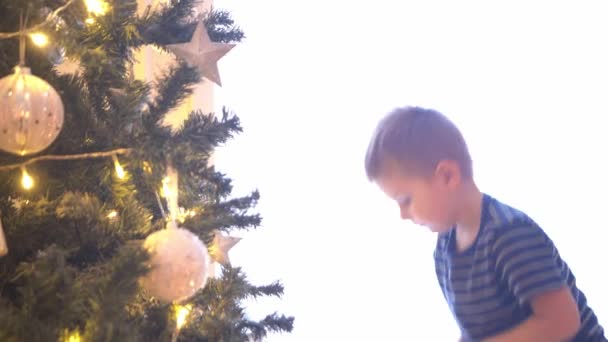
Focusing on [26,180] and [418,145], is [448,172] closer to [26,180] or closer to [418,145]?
[418,145]

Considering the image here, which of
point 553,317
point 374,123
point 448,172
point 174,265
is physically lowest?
point 553,317

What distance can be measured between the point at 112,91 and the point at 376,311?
34.1 inches

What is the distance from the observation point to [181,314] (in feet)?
2.80

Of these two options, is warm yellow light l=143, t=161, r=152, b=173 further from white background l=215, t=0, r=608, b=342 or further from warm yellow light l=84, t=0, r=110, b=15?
white background l=215, t=0, r=608, b=342

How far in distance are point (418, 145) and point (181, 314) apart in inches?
14.7

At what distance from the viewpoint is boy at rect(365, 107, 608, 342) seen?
32.5 inches

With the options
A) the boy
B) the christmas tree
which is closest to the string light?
the christmas tree

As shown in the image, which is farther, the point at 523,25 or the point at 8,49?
the point at 523,25

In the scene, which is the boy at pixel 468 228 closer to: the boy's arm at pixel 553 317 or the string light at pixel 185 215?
the boy's arm at pixel 553 317

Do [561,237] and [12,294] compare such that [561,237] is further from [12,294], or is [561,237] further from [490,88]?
[12,294]

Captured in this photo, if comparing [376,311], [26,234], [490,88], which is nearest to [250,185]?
[376,311]

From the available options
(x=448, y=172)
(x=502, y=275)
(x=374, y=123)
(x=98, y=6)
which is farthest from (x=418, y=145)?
(x=374, y=123)

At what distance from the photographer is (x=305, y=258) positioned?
1562 millimetres

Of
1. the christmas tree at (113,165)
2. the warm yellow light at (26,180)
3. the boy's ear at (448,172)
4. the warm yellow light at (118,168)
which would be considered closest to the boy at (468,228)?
the boy's ear at (448,172)
